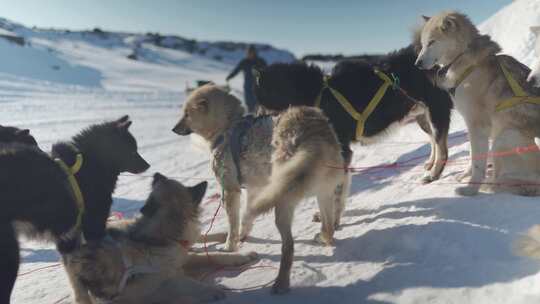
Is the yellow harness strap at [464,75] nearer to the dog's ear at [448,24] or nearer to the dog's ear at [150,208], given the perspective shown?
the dog's ear at [448,24]

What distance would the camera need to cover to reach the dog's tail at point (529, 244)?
9.59 feet

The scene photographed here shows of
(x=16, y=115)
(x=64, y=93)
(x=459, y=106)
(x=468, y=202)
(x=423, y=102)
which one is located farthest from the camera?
(x=64, y=93)

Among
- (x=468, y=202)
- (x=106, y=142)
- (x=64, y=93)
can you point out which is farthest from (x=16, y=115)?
(x=468, y=202)

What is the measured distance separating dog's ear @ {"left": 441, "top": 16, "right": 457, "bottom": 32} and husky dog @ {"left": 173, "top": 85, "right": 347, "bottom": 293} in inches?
67.5

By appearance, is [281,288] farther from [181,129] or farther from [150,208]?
[181,129]

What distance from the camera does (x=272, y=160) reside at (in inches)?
143

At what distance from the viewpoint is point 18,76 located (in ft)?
66.7

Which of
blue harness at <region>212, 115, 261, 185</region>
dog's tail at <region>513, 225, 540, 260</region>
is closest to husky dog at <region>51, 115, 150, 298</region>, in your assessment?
blue harness at <region>212, 115, 261, 185</region>

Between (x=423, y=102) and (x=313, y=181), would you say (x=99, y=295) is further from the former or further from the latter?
(x=423, y=102)

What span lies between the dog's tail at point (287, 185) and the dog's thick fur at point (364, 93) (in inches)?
64.5

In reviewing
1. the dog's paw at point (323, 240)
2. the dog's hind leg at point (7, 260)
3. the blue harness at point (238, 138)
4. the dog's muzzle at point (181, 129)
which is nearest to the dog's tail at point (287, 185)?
the dog's paw at point (323, 240)

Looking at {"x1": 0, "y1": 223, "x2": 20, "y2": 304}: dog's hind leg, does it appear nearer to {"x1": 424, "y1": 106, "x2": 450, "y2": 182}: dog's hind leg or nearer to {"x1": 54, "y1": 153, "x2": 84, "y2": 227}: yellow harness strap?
{"x1": 54, "y1": 153, "x2": 84, "y2": 227}: yellow harness strap

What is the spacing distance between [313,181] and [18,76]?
840 inches

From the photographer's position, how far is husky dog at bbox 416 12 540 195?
4.05 m
